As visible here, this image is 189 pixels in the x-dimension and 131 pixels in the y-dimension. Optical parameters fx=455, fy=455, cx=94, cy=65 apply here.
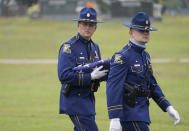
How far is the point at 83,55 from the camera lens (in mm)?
6598

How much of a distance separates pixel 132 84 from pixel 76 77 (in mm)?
942

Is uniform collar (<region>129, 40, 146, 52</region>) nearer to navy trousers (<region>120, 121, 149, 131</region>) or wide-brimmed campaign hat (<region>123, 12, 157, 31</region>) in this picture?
wide-brimmed campaign hat (<region>123, 12, 157, 31</region>)

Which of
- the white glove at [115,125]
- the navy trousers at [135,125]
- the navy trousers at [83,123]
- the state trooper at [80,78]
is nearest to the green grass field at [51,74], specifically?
the state trooper at [80,78]

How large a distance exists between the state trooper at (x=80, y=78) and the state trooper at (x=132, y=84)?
0.73 meters

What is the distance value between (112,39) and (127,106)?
38278mm

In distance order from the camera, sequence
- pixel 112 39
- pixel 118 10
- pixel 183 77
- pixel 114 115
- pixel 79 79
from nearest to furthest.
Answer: pixel 114 115 → pixel 79 79 → pixel 183 77 → pixel 112 39 → pixel 118 10

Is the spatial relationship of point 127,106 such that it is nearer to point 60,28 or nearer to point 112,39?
point 112,39

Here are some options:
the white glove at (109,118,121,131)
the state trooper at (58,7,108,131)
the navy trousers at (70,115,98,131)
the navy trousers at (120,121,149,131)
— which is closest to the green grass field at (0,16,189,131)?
the state trooper at (58,7,108,131)

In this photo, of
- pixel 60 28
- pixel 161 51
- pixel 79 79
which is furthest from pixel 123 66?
pixel 60 28

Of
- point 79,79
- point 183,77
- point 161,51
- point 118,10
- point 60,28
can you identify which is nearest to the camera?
point 79,79

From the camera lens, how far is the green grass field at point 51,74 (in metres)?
11.5

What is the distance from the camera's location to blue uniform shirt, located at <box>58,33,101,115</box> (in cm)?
633

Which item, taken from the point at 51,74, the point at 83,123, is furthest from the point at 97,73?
the point at 51,74

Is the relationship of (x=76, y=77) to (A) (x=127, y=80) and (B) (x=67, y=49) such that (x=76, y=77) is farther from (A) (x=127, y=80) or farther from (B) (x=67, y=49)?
(A) (x=127, y=80)
